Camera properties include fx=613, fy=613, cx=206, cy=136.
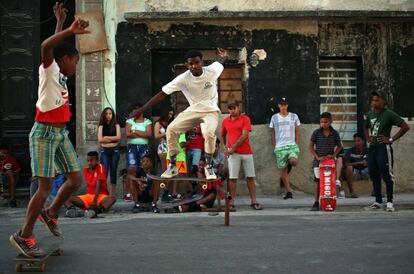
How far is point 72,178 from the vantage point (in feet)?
19.9

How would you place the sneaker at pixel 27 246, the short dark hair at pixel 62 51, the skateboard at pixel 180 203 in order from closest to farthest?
the sneaker at pixel 27 246
the short dark hair at pixel 62 51
the skateboard at pixel 180 203

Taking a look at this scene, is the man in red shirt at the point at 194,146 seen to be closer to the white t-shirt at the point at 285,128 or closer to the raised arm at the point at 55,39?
the white t-shirt at the point at 285,128

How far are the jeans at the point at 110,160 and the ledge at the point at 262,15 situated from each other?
9.87 feet

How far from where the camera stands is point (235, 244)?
696 centimetres

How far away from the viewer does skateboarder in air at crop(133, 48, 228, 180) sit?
28.7 ft

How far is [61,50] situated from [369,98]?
9.87m

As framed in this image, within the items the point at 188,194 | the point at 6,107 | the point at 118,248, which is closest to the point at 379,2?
the point at 188,194

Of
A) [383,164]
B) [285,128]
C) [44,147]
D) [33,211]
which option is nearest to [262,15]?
[285,128]

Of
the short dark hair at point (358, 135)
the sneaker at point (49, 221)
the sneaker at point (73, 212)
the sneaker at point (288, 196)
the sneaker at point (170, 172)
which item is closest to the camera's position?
the sneaker at point (49, 221)

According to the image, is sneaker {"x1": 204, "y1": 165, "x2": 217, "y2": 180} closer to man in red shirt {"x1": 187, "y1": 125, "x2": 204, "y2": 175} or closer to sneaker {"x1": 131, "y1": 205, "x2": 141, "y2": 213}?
sneaker {"x1": 131, "y1": 205, "x2": 141, "y2": 213}

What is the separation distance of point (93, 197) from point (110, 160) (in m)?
1.83

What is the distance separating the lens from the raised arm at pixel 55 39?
212 inches

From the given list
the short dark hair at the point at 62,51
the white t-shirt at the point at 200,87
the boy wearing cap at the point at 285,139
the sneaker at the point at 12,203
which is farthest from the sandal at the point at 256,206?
the short dark hair at the point at 62,51

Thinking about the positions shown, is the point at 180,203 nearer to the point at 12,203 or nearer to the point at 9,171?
the point at 12,203
